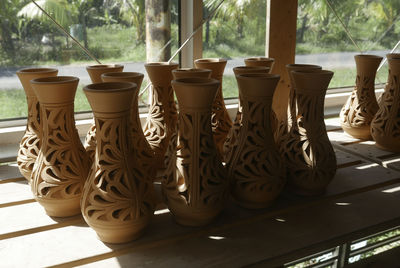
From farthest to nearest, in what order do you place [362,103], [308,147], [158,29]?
[158,29] → [362,103] → [308,147]

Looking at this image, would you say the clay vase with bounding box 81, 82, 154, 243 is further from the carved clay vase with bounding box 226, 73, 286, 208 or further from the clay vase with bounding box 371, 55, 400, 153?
the clay vase with bounding box 371, 55, 400, 153

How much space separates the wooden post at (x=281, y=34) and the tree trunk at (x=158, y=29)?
0.27m

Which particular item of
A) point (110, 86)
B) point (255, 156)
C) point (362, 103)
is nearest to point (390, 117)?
point (362, 103)

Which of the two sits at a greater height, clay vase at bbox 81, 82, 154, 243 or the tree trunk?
the tree trunk

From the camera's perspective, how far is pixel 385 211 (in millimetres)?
624

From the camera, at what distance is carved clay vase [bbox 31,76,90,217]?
1.78ft

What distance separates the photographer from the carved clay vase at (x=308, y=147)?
620 mm

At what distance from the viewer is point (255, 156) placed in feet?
1.90

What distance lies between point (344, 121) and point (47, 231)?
717mm

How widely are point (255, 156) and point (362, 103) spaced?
1.45 feet

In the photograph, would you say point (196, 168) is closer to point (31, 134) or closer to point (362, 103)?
point (31, 134)

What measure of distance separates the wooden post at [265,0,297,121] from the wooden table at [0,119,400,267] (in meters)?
0.43

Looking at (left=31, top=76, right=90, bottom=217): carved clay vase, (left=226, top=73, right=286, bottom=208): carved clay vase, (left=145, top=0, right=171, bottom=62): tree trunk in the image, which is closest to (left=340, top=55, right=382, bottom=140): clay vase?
(left=226, top=73, right=286, bottom=208): carved clay vase

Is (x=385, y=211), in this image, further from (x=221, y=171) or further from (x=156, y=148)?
(x=156, y=148)
